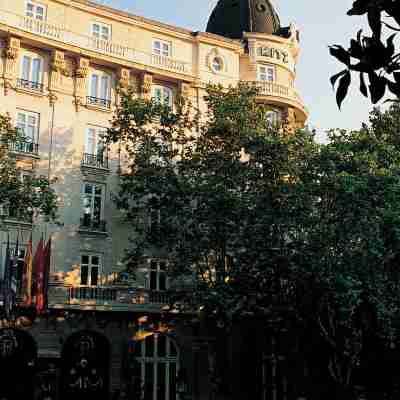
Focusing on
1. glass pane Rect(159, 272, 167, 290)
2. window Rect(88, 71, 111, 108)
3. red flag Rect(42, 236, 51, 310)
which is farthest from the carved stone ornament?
red flag Rect(42, 236, 51, 310)

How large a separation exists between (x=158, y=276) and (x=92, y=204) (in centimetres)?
452

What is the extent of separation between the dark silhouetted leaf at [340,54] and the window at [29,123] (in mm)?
27017

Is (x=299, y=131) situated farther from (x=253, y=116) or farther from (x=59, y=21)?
(x=59, y=21)

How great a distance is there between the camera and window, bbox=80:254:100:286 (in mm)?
29797

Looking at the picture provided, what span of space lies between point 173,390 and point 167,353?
166 cm

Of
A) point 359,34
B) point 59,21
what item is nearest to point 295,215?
point 59,21

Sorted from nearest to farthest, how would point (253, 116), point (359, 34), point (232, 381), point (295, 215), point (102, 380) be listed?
point (359, 34) → point (295, 215) → point (253, 116) → point (102, 380) → point (232, 381)

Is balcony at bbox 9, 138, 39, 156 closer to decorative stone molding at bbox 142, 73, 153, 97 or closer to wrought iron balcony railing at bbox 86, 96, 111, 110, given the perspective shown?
wrought iron balcony railing at bbox 86, 96, 111, 110

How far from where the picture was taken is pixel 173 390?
30.4 meters

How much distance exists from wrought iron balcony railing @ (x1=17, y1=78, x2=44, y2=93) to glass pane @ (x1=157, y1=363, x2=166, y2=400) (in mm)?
13688

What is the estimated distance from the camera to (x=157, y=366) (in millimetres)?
30516

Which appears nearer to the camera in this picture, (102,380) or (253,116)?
(253,116)

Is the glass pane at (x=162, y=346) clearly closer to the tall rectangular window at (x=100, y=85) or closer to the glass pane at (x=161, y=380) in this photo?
the glass pane at (x=161, y=380)

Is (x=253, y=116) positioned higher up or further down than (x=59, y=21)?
further down
